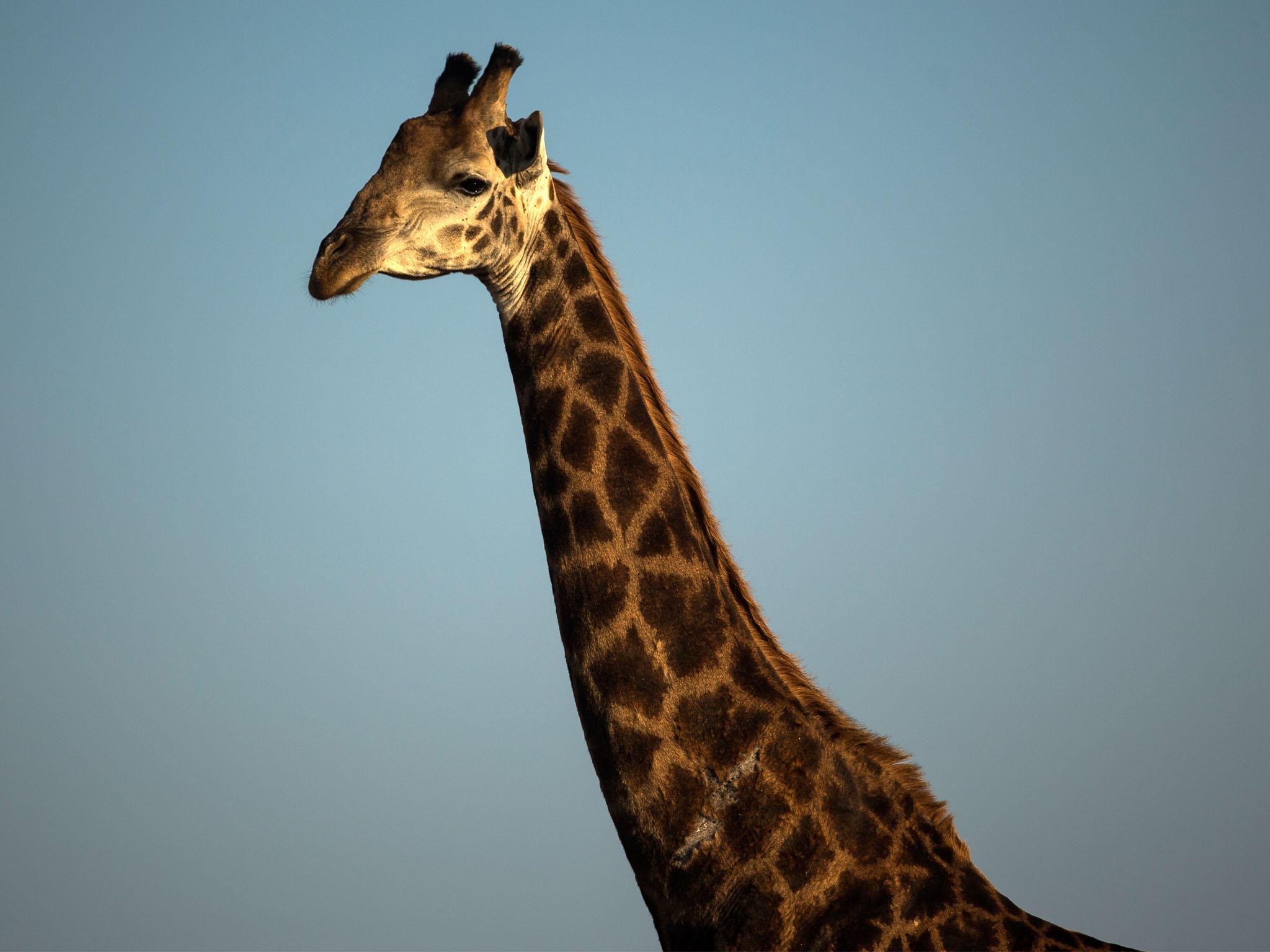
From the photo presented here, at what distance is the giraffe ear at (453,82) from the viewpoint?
6.05 m

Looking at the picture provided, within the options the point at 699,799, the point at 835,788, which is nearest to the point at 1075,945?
the point at 835,788

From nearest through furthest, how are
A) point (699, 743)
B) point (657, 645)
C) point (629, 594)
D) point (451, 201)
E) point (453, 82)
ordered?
point (699, 743)
point (657, 645)
point (629, 594)
point (451, 201)
point (453, 82)

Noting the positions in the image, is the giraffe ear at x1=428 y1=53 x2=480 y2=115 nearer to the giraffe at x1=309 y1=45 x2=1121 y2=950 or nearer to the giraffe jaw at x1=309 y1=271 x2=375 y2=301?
the giraffe at x1=309 y1=45 x2=1121 y2=950

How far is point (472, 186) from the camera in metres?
5.57

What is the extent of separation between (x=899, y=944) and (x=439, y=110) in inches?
177

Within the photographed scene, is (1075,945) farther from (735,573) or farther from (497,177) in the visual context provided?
(497,177)

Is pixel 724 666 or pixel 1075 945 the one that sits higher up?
pixel 724 666

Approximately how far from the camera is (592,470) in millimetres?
5148

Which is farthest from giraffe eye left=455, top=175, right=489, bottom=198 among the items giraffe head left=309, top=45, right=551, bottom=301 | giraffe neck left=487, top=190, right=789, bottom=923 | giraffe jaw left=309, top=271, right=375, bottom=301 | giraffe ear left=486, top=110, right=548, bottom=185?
giraffe jaw left=309, top=271, right=375, bottom=301

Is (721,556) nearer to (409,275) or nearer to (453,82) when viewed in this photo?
(409,275)

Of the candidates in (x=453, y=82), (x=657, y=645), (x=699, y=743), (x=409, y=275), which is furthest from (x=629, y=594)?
(x=453, y=82)

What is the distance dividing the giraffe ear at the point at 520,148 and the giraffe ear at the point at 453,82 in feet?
1.52

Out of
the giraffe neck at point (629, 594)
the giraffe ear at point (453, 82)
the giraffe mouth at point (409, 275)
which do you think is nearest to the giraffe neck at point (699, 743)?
the giraffe neck at point (629, 594)

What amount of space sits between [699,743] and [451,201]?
2.80 metres
